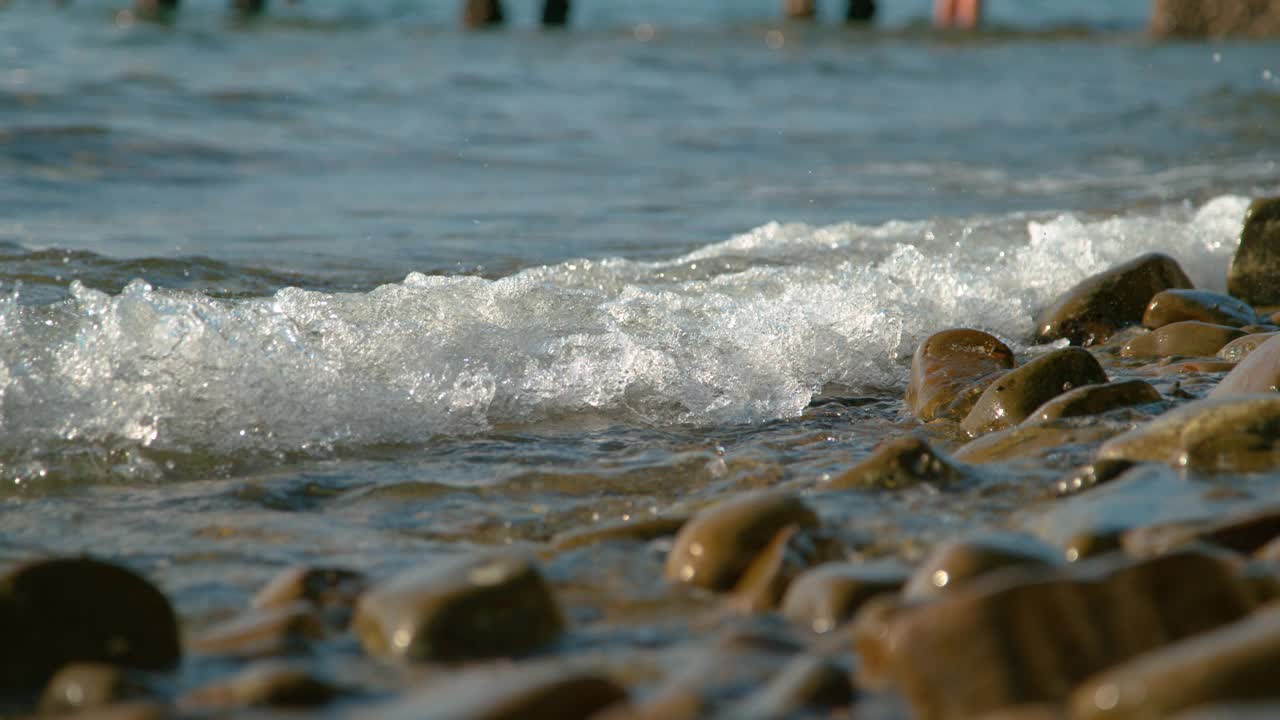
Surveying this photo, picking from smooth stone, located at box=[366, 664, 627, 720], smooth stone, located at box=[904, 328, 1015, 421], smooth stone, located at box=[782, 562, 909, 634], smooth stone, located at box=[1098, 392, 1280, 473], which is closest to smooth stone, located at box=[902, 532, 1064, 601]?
smooth stone, located at box=[782, 562, 909, 634]

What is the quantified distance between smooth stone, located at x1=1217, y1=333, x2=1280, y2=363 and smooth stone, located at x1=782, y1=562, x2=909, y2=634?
2299 mm

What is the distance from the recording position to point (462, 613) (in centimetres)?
206

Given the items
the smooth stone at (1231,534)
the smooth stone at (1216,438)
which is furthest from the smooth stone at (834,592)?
the smooth stone at (1216,438)

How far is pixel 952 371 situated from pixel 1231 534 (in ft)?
5.07

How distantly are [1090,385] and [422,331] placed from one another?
68.9 inches

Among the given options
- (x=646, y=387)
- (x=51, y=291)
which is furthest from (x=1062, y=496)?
(x=51, y=291)

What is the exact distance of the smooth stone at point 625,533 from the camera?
2.66m

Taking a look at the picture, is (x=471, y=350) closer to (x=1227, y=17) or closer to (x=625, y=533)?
(x=625, y=533)

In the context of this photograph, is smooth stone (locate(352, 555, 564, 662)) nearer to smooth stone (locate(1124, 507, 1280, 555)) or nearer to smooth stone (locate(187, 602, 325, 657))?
smooth stone (locate(187, 602, 325, 657))

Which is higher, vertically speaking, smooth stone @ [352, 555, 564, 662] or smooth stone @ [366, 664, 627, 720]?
smooth stone @ [366, 664, 627, 720]

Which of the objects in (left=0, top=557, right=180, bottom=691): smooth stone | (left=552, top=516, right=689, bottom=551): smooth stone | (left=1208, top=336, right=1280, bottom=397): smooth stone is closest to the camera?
(left=0, top=557, right=180, bottom=691): smooth stone

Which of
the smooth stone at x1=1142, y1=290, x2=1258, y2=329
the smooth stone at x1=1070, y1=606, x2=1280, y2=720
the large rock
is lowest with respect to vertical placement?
the smooth stone at x1=1142, y1=290, x2=1258, y2=329

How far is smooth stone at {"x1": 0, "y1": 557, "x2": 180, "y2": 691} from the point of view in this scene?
203cm

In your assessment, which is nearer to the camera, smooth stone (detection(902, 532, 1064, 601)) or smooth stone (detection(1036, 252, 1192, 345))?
smooth stone (detection(902, 532, 1064, 601))
